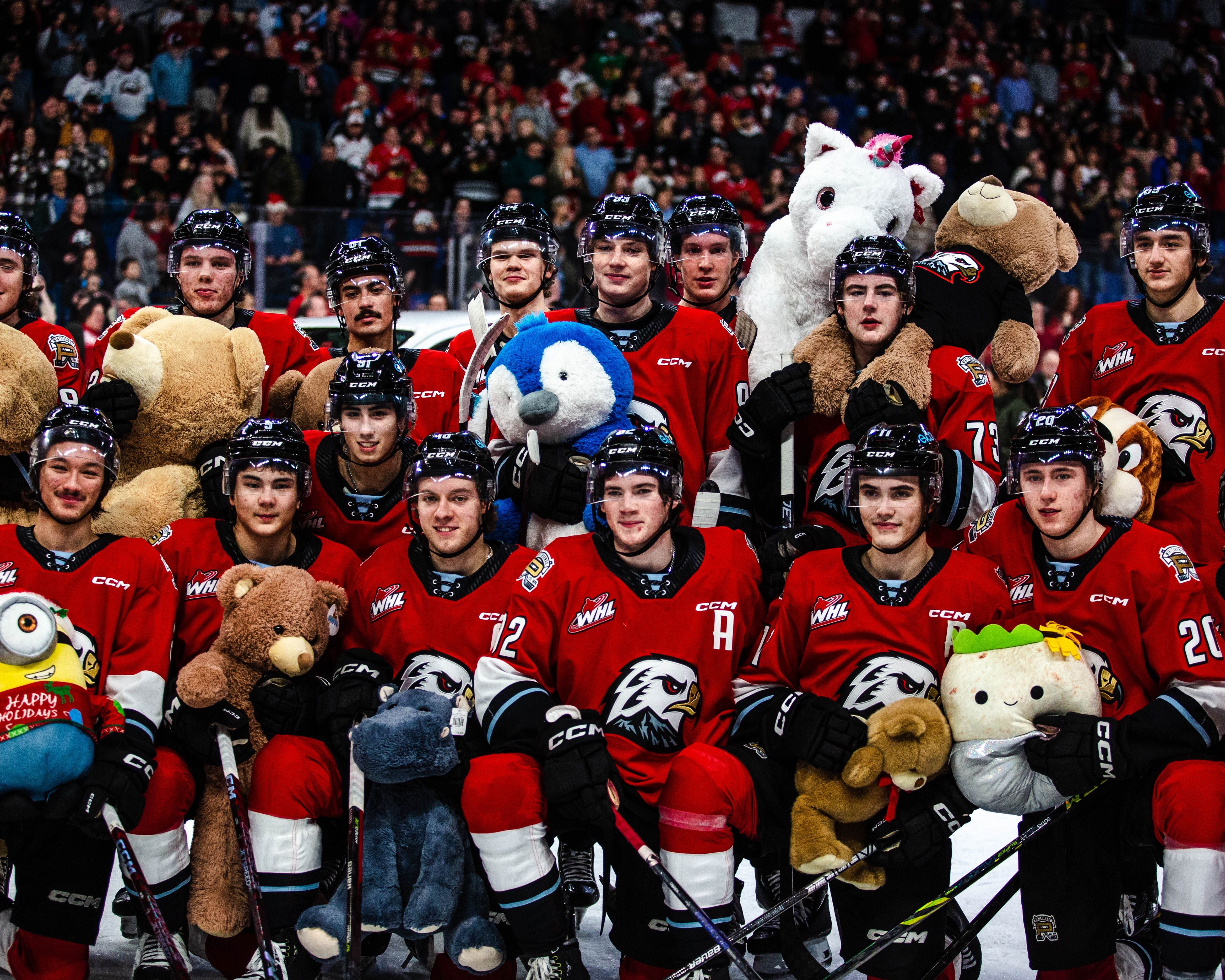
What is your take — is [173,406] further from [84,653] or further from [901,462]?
[901,462]

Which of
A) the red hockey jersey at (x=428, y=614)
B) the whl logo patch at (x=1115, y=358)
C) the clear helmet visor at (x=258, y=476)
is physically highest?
the whl logo patch at (x=1115, y=358)

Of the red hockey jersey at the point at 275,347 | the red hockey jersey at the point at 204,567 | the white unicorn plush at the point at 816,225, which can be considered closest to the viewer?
the red hockey jersey at the point at 204,567

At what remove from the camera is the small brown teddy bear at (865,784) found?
Answer: 2.93 meters

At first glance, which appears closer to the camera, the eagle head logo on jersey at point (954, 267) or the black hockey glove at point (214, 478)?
the black hockey glove at point (214, 478)

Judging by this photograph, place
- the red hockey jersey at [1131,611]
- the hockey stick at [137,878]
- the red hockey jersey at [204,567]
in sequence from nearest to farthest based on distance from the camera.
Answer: the hockey stick at [137,878] < the red hockey jersey at [1131,611] < the red hockey jersey at [204,567]

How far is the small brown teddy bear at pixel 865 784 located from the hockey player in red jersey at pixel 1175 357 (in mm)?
1127

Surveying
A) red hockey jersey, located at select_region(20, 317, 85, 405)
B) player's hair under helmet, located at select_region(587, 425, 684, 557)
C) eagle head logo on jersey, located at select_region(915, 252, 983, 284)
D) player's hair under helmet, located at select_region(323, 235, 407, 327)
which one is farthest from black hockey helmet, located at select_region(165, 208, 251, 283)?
eagle head logo on jersey, located at select_region(915, 252, 983, 284)

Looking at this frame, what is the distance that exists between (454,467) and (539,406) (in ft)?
0.84

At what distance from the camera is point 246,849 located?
10.1 feet

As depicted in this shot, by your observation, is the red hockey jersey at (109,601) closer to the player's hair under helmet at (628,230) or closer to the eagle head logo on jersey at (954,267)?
the player's hair under helmet at (628,230)

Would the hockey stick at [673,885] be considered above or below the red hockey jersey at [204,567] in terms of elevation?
below

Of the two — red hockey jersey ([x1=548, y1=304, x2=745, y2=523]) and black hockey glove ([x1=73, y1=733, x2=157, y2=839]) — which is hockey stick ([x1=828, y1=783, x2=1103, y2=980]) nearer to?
red hockey jersey ([x1=548, y1=304, x2=745, y2=523])

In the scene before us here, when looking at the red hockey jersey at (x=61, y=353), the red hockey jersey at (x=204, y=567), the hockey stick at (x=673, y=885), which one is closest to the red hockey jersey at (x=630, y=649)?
the hockey stick at (x=673, y=885)

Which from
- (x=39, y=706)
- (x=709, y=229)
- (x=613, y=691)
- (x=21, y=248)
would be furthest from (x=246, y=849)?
(x=709, y=229)
